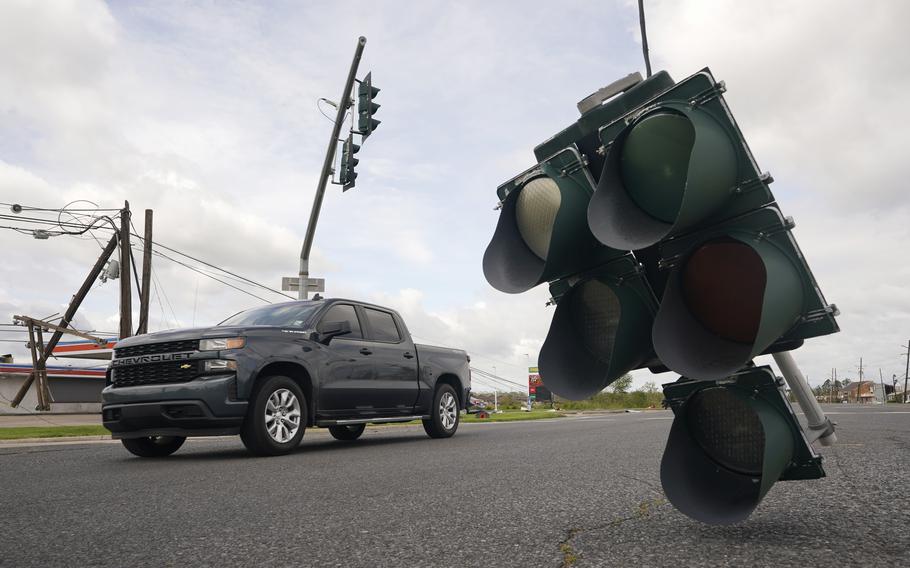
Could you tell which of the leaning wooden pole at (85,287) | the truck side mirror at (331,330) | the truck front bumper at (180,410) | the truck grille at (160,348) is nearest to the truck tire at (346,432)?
the truck side mirror at (331,330)

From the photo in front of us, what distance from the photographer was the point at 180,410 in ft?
24.7

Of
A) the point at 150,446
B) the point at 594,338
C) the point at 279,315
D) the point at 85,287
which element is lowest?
the point at 150,446

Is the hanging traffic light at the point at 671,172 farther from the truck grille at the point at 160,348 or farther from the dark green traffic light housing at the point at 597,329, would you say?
the truck grille at the point at 160,348

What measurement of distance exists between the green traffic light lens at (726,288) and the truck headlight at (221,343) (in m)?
6.40

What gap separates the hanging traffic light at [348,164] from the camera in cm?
1591

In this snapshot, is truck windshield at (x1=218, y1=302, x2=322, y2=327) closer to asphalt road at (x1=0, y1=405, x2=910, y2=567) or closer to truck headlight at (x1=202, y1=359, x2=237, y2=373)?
truck headlight at (x1=202, y1=359, x2=237, y2=373)

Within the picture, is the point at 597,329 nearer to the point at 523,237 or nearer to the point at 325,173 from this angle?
the point at 523,237

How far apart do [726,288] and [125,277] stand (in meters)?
27.6

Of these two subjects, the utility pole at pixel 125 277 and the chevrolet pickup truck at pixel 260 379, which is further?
the utility pole at pixel 125 277

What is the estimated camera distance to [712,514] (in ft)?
8.43

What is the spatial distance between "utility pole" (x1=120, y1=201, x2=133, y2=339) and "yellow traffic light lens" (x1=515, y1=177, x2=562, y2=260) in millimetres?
26451

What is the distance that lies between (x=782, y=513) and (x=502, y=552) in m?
1.50

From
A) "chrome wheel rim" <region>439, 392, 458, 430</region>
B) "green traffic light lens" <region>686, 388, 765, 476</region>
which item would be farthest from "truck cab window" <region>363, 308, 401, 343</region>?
"green traffic light lens" <region>686, 388, 765, 476</region>

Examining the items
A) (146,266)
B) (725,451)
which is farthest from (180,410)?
(146,266)
